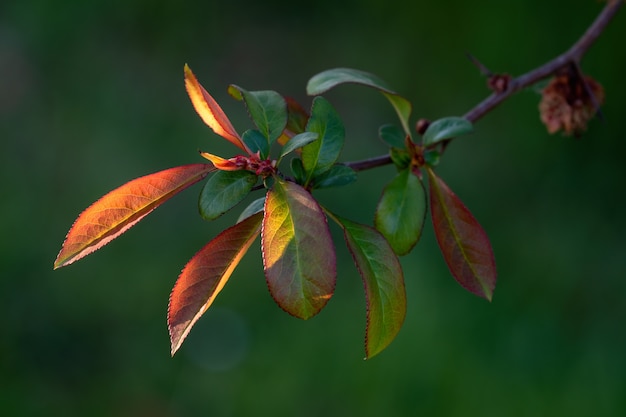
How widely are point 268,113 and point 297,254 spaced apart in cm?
18

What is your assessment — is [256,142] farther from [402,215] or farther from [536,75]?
[536,75]

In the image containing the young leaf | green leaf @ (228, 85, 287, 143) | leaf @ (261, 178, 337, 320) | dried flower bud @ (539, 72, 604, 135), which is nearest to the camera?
leaf @ (261, 178, 337, 320)

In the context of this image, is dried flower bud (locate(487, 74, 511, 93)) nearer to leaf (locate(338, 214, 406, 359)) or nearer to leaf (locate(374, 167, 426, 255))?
leaf (locate(374, 167, 426, 255))

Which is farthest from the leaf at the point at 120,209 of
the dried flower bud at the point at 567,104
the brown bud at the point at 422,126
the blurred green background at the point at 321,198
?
the blurred green background at the point at 321,198

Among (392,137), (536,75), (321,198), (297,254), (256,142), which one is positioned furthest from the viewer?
(321,198)

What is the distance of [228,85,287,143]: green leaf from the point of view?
2.37ft

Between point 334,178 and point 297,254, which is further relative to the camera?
point 334,178

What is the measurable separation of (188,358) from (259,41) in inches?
46.7

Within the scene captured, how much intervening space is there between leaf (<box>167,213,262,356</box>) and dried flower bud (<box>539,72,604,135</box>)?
0.53 m

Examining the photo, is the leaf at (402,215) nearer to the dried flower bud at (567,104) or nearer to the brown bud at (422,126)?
the brown bud at (422,126)

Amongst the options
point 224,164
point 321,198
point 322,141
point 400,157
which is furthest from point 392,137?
point 321,198

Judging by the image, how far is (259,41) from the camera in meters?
2.67

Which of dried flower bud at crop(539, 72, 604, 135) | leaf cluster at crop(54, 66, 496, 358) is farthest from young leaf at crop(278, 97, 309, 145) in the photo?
dried flower bud at crop(539, 72, 604, 135)

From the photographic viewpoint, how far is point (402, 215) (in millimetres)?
793
